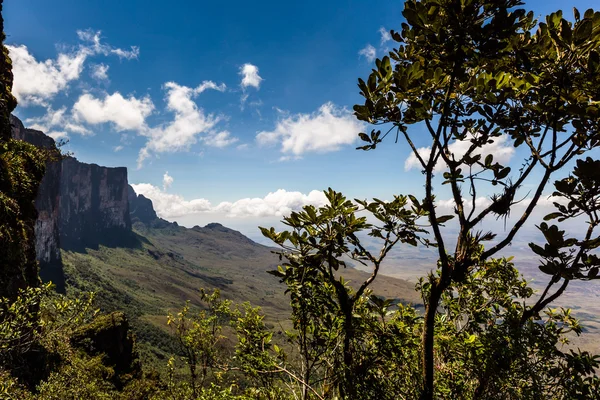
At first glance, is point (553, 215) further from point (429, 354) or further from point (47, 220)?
point (47, 220)

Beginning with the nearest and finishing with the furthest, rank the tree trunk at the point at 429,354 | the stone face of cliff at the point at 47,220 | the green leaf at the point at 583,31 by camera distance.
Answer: the green leaf at the point at 583,31
the tree trunk at the point at 429,354
the stone face of cliff at the point at 47,220

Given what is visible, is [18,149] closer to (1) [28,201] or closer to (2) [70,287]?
(1) [28,201]

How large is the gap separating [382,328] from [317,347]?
1.11 m

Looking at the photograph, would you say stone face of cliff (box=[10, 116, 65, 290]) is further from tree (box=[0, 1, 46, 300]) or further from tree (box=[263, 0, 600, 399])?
tree (box=[263, 0, 600, 399])

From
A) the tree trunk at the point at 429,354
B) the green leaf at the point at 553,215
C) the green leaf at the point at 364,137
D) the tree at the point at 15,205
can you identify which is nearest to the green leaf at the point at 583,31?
the green leaf at the point at 553,215

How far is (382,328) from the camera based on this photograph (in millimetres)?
4691

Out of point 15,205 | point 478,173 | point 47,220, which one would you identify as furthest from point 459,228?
point 47,220

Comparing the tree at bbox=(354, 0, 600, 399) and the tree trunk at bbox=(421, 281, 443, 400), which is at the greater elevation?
the tree at bbox=(354, 0, 600, 399)

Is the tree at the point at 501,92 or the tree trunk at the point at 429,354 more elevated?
the tree at the point at 501,92

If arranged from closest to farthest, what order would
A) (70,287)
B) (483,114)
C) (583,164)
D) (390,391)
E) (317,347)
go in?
(583,164), (483,114), (390,391), (317,347), (70,287)

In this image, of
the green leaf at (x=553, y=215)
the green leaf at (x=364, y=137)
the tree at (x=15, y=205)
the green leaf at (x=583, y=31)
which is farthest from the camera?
the tree at (x=15, y=205)

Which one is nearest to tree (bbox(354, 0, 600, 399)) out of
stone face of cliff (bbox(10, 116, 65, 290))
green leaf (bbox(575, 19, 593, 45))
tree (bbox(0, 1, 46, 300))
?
green leaf (bbox(575, 19, 593, 45))

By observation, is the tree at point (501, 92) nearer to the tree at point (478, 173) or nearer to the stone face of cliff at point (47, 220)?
the tree at point (478, 173)

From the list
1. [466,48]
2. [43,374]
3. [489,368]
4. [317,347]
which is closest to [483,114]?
[466,48]
